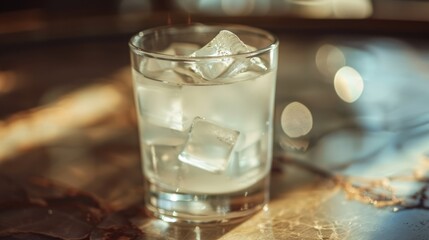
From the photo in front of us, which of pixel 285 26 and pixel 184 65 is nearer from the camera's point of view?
pixel 184 65

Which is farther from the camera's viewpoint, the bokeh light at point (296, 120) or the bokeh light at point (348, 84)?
the bokeh light at point (348, 84)

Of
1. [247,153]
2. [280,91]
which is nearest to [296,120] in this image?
[280,91]

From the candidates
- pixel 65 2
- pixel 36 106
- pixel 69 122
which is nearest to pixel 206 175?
pixel 69 122

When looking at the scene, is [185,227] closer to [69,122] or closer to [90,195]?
[90,195]

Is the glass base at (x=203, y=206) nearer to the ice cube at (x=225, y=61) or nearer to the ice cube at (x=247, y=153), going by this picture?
the ice cube at (x=247, y=153)

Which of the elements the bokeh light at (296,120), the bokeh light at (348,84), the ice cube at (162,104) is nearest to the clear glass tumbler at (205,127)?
the ice cube at (162,104)

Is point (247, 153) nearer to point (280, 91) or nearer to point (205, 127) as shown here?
point (205, 127)

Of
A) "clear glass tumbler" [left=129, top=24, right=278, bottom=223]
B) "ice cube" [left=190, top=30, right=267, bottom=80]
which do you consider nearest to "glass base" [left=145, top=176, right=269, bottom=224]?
"clear glass tumbler" [left=129, top=24, right=278, bottom=223]

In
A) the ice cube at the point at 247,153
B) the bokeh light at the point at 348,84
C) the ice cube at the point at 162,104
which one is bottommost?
the bokeh light at the point at 348,84
